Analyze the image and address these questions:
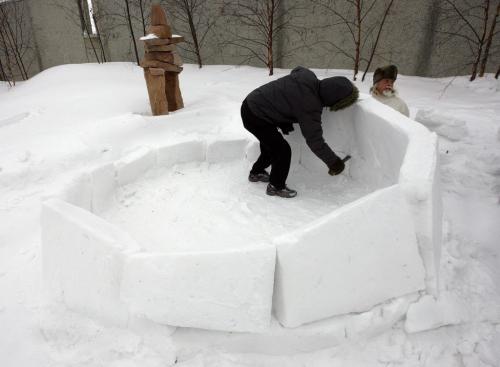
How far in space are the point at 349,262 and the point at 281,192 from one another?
4.13ft

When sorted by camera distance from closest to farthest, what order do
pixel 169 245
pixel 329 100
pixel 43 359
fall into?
pixel 43 359 → pixel 169 245 → pixel 329 100

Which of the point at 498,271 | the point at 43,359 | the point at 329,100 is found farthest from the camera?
the point at 329,100

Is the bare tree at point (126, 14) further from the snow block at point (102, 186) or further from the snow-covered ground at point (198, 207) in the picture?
the snow block at point (102, 186)

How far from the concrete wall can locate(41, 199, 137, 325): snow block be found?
5.12 meters

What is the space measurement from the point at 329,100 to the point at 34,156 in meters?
2.50

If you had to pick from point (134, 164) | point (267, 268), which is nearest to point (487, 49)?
point (134, 164)

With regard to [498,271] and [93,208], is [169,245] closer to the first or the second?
[93,208]

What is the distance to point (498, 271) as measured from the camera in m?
1.90

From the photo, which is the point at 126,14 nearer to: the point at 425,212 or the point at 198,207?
the point at 198,207

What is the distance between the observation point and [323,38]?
5.88m

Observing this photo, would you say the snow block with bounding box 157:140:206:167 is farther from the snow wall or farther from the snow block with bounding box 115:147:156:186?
the snow wall

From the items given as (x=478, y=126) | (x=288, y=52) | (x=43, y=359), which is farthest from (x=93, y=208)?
(x=288, y=52)

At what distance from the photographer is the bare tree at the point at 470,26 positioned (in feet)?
15.3

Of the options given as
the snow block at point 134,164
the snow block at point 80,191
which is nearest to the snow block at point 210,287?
the snow block at point 80,191
